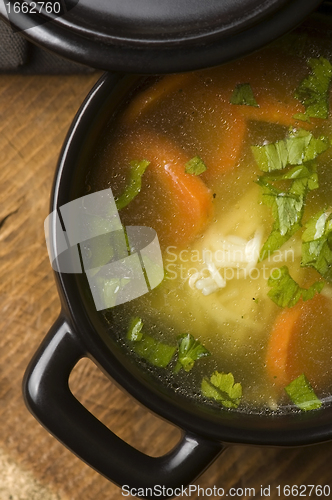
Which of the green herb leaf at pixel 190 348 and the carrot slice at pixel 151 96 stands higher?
the carrot slice at pixel 151 96

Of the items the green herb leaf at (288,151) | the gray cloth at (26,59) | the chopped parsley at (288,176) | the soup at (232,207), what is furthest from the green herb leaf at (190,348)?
the gray cloth at (26,59)

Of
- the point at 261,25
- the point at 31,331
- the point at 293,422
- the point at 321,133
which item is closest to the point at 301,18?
the point at 261,25

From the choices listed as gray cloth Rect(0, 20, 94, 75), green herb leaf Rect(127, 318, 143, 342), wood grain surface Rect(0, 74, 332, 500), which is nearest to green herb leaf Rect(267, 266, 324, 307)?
green herb leaf Rect(127, 318, 143, 342)

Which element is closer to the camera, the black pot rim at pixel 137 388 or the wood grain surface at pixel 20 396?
the black pot rim at pixel 137 388

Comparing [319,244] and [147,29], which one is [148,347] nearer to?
[319,244]

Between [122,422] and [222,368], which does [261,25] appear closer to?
[222,368]

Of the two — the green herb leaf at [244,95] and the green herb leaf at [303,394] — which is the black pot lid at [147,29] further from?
the green herb leaf at [303,394]
